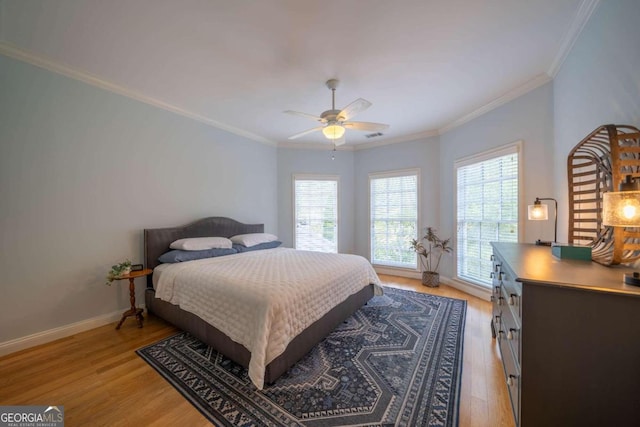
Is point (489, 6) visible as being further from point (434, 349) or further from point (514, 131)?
point (434, 349)

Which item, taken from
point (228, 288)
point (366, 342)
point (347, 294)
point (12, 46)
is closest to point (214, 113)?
point (12, 46)

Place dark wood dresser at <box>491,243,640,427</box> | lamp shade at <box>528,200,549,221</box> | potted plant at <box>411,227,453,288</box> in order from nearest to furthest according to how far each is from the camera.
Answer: dark wood dresser at <box>491,243,640,427</box> → lamp shade at <box>528,200,549,221</box> → potted plant at <box>411,227,453,288</box>

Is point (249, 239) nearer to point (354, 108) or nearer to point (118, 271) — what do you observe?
point (118, 271)

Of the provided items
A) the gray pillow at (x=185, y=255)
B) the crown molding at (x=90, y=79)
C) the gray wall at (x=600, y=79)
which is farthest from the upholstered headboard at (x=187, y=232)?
the gray wall at (x=600, y=79)

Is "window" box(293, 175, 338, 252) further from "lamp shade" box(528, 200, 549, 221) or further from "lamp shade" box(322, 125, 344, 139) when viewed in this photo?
"lamp shade" box(528, 200, 549, 221)

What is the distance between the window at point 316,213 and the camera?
500 cm

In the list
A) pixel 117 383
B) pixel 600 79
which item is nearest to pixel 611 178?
pixel 600 79

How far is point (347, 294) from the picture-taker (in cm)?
256

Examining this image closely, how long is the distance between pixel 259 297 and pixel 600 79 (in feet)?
9.81

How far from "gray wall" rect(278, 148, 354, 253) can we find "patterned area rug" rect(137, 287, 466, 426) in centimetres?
267

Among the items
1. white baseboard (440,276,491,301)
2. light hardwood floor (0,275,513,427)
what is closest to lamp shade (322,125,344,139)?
light hardwood floor (0,275,513,427)

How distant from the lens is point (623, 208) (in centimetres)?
102

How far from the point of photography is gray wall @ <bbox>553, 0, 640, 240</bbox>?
1.37 m

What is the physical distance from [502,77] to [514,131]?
2.43 ft
